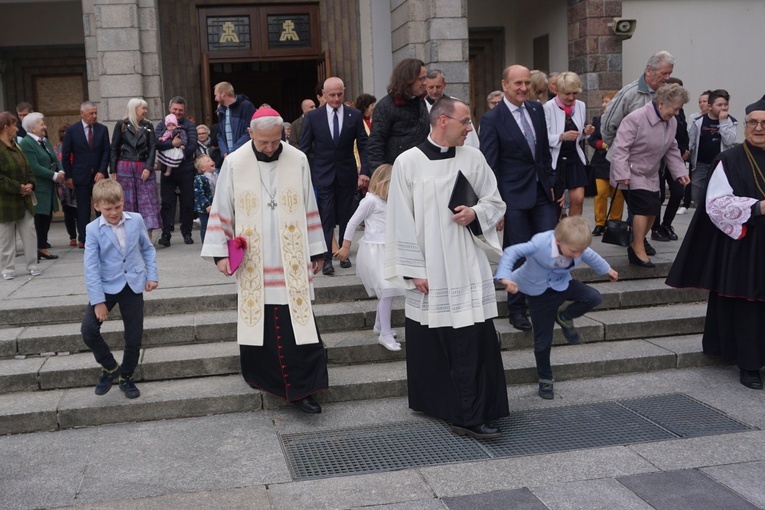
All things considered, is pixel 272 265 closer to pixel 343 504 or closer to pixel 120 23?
pixel 343 504

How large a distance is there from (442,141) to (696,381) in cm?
281

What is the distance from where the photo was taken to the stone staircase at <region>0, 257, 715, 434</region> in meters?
5.95

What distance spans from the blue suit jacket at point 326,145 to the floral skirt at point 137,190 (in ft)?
8.39

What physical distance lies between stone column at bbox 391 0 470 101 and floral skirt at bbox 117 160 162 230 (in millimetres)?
4584

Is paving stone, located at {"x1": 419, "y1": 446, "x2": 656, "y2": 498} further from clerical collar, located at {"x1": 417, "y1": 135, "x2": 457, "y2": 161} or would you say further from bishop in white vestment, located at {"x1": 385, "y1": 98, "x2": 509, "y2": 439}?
clerical collar, located at {"x1": 417, "y1": 135, "x2": 457, "y2": 161}

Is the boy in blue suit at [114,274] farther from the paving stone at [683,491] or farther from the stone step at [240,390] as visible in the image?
the paving stone at [683,491]

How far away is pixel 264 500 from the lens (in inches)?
181

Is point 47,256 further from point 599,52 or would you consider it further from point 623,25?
point 623,25

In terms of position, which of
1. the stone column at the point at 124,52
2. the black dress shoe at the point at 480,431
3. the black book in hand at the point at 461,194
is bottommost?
the black dress shoe at the point at 480,431

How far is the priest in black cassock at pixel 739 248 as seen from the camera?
6.16m

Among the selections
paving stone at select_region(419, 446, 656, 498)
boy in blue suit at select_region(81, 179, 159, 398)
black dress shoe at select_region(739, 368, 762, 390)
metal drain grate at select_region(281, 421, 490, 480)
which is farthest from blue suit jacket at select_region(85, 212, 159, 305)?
black dress shoe at select_region(739, 368, 762, 390)

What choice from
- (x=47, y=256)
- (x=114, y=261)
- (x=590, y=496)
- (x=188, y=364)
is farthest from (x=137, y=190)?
(x=590, y=496)

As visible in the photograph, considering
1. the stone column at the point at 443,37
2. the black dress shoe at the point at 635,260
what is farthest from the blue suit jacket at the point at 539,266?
the stone column at the point at 443,37

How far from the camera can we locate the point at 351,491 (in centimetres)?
469
